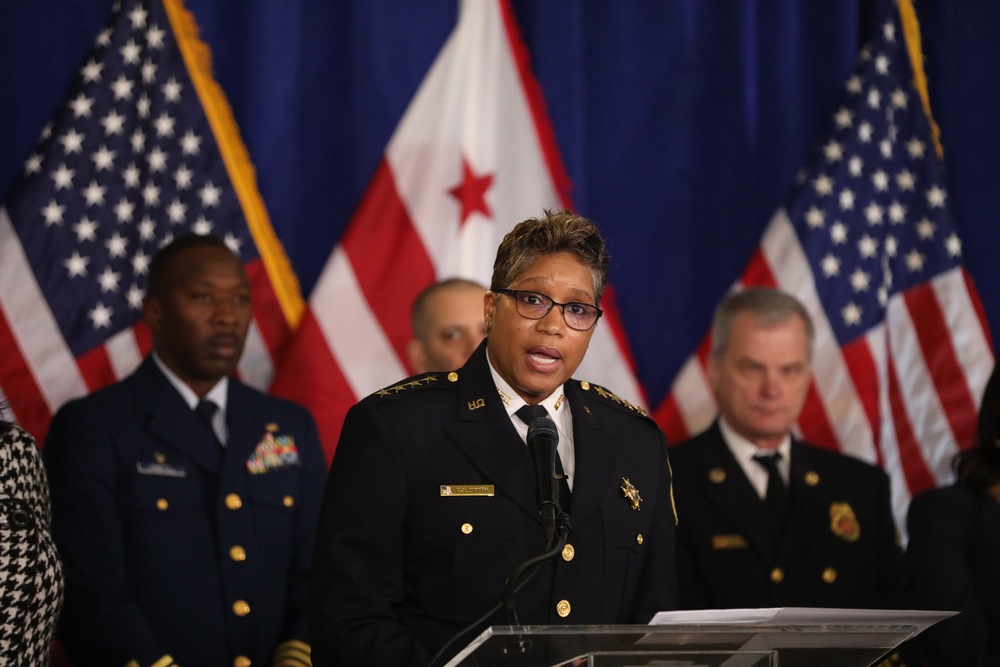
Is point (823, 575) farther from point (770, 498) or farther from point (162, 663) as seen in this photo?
point (162, 663)

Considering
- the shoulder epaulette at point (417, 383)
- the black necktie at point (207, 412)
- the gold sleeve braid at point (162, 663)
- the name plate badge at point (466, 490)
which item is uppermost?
the shoulder epaulette at point (417, 383)

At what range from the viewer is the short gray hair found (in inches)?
159

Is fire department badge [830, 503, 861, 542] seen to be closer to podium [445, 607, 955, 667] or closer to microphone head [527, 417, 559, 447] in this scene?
podium [445, 607, 955, 667]

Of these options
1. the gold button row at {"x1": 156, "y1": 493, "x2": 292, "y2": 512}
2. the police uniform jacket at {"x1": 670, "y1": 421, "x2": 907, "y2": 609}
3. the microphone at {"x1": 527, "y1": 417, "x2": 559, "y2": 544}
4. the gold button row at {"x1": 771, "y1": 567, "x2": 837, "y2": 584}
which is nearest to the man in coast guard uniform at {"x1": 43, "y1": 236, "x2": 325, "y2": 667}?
the gold button row at {"x1": 156, "y1": 493, "x2": 292, "y2": 512}

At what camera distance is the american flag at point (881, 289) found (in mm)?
4582

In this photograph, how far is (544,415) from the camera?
91.3 inches

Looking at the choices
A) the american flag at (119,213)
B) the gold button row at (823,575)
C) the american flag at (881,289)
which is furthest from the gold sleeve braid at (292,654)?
the american flag at (881,289)

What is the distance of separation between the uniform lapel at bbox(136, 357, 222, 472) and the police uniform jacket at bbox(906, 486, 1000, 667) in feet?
6.29

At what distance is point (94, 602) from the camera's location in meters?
3.11

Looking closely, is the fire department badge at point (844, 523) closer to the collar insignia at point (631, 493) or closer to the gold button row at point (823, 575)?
the gold button row at point (823, 575)

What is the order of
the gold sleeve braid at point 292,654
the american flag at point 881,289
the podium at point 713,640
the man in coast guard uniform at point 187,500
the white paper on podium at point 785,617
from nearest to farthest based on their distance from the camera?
the podium at point 713,640 → the white paper on podium at point 785,617 → the man in coast guard uniform at point 187,500 → the gold sleeve braid at point 292,654 → the american flag at point 881,289

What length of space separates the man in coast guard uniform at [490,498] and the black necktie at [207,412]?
131 cm

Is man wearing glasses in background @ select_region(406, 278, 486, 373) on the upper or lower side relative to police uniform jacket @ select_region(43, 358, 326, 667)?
upper

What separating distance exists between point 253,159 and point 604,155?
1.34 metres
